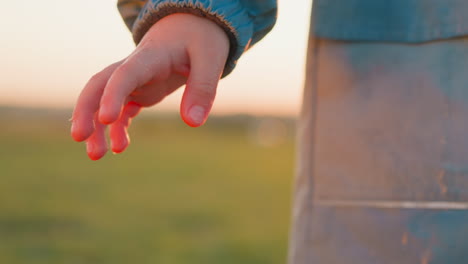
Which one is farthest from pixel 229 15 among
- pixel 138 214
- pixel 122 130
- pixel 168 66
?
pixel 138 214

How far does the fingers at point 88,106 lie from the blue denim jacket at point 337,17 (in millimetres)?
170

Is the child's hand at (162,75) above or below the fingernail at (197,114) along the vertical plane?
above

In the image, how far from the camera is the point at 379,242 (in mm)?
1100

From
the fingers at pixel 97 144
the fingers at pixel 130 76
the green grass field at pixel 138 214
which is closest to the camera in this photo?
the fingers at pixel 130 76

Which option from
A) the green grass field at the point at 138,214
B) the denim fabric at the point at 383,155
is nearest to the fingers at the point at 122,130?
the denim fabric at the point at 383,155

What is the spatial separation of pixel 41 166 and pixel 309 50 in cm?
1032

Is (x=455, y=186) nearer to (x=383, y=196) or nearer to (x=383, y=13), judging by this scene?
(x=383, y=196)

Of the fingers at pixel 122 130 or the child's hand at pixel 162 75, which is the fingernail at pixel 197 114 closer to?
the child's hand at pixel 162 75

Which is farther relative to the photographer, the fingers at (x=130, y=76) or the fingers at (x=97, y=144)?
the fingers at (x=97, y=144)

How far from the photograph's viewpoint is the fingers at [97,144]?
1.01 metres

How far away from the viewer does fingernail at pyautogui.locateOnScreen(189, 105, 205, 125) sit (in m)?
0.96

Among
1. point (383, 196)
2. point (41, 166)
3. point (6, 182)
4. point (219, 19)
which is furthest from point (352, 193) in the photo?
point (41, 166)

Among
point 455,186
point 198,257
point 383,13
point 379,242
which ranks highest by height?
point 383,13

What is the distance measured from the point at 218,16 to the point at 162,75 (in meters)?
0.14
